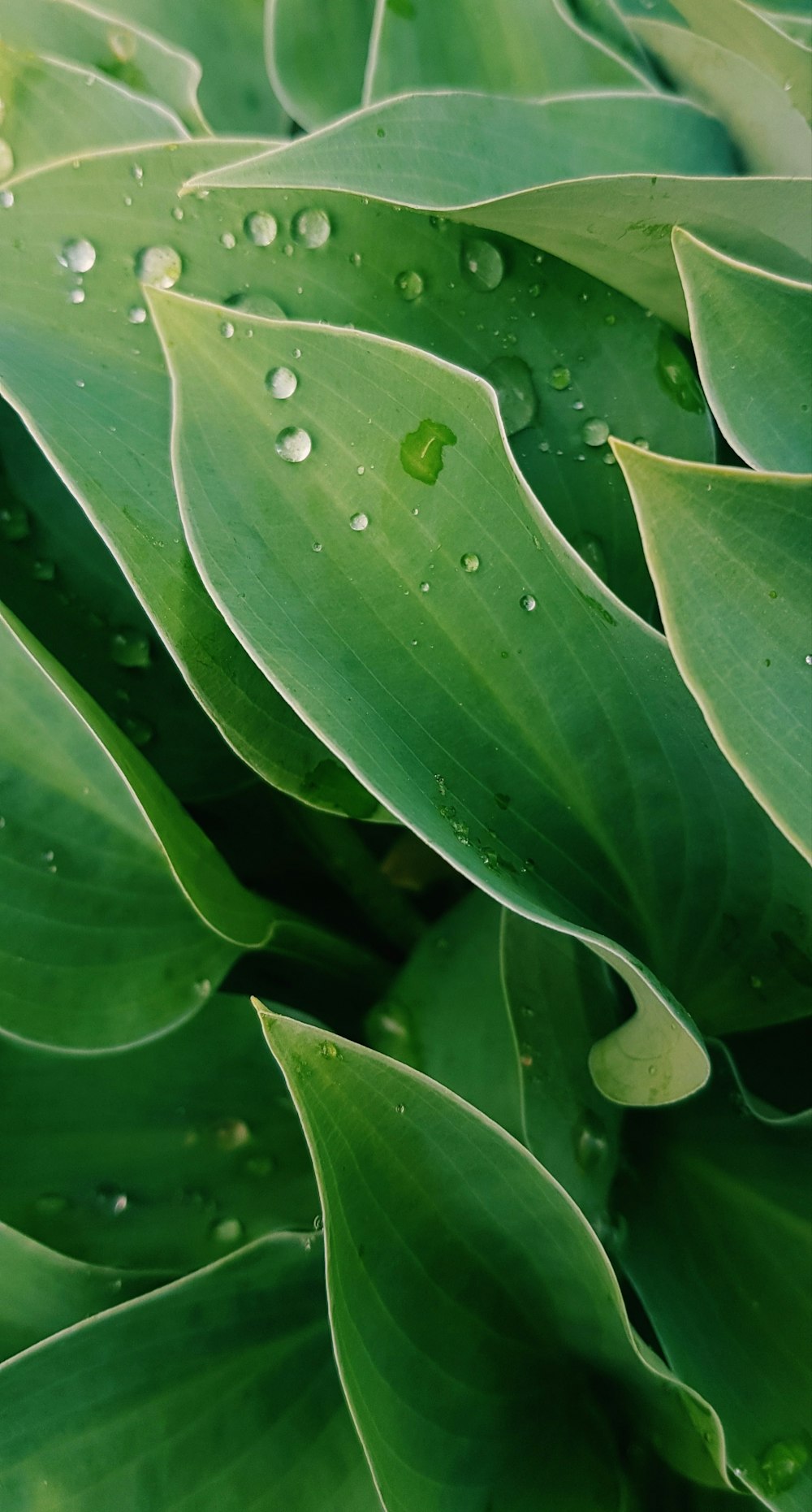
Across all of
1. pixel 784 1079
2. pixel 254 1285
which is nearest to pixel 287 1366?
pixel 254 1285

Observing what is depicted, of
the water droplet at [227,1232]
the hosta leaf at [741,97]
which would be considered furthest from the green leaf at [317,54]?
the water droplet at [227,1232]

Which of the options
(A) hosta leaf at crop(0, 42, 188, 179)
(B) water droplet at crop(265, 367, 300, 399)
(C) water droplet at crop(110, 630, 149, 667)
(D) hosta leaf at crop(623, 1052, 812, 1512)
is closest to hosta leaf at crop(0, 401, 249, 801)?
(C) water droplet at crop(110, 630, 149, 667)

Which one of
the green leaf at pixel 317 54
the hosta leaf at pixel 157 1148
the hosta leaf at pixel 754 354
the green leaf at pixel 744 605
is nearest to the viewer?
the green leaf at pixel 744 605

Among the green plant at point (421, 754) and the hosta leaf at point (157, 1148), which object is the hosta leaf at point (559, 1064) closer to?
the green plant at point (421, 754)

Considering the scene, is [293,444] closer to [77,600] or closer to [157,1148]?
[77,600]

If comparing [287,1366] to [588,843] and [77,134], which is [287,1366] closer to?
[588,843]

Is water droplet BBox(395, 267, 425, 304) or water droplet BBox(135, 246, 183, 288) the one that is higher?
water droplet BBox(395, 267, 425, 304)

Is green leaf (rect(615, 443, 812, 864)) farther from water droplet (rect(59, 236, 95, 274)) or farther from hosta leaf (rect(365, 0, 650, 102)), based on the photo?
hosta leaf (rect(365, 0, 650, 102))

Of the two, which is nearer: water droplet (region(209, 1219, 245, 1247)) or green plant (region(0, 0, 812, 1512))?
green plant (region(0, 0, 812, 1512))
